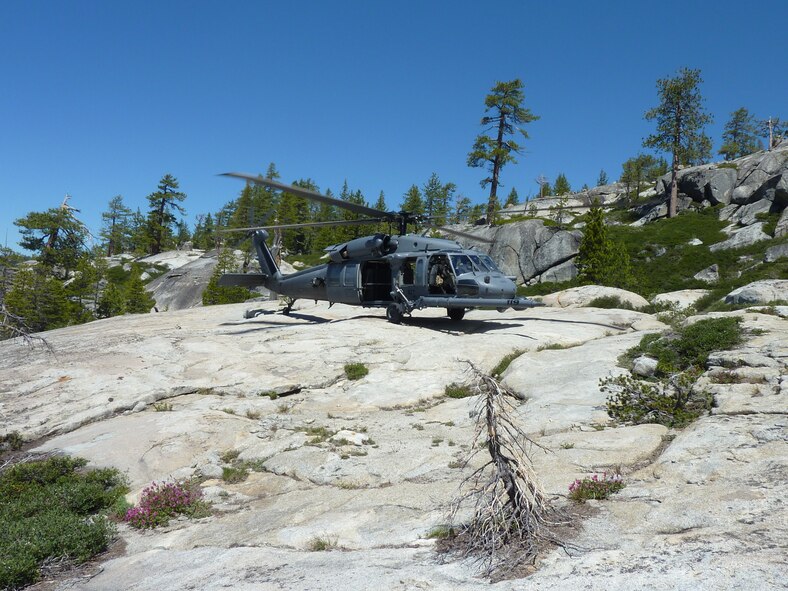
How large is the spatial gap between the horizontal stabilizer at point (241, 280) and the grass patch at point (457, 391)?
1229cm

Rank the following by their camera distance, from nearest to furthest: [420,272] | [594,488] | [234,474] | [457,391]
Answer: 1. [594,488]
2. [234,474]
3. [457,391]
4. [420,272]

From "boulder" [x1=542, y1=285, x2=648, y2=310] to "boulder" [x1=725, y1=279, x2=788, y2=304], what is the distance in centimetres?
337

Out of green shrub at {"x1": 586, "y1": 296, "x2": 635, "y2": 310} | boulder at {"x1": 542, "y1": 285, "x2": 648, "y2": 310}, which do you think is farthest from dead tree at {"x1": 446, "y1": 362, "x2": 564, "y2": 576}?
boulder at {"x1": 542, "y1": 285, "x2": 648, "y2": 310}

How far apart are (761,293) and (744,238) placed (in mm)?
27774

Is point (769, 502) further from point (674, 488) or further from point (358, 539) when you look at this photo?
point (358, 539)

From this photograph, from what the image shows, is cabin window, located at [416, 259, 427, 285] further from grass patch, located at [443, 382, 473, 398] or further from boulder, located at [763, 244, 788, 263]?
boulder, located at [763, 244, 788, 263]

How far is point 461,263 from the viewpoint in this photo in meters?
17.6

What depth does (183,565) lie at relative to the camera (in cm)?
581

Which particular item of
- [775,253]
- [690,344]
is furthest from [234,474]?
[775,253]

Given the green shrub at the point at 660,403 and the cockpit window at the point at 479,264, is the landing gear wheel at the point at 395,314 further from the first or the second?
the green shrub at the point at 660,403

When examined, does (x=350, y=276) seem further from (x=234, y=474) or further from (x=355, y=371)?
(x=234, y=474)

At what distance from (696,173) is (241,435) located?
64.9 m

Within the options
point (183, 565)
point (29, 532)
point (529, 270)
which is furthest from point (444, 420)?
point (529, 270)

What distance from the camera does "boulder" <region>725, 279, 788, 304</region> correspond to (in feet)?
64.8
